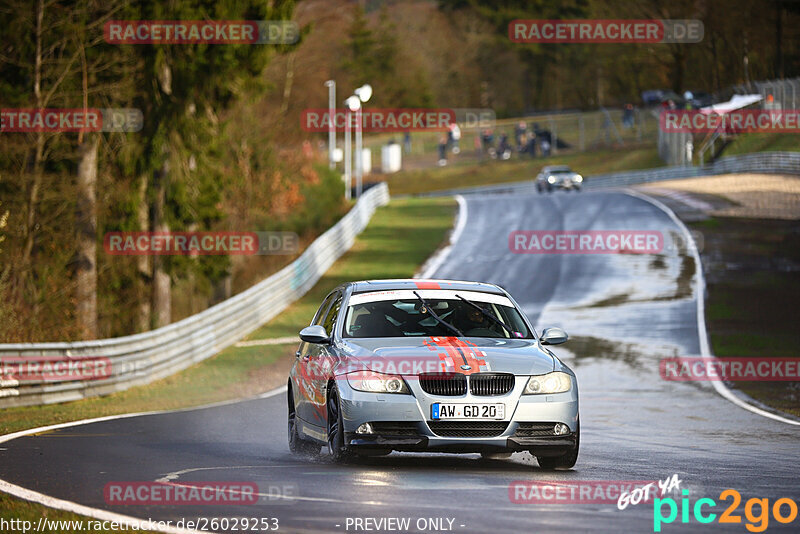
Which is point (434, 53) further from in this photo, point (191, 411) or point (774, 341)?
point (191, 411)

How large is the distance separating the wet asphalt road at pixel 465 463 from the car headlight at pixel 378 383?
0.61 meters

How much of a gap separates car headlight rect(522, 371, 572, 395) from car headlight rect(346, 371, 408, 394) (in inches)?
37.4

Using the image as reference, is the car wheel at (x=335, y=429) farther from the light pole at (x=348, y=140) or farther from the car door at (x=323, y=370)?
the light pole at (x=348, y=140)

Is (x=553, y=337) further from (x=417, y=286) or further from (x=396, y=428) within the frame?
(x=396, y=428)

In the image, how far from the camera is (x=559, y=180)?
Result: 6588 centimetres

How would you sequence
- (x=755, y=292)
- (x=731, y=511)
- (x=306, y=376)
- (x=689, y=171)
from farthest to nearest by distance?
(x=689, y=171)
(x=755, y=292)
(x=306, y=376)
(x=731, y=511)

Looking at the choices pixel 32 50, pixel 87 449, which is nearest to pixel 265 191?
pixel 32 50

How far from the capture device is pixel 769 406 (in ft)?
61.7

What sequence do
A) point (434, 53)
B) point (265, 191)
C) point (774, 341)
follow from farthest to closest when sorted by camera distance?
point (434, 53), point (265, 191), point (774, 341)

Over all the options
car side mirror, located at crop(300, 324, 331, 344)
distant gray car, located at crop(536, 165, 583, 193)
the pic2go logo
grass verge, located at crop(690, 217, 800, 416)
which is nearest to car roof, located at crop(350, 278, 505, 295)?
car side mirror, located at crop(300, 324, 331, 344)

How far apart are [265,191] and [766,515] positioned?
55492 mm

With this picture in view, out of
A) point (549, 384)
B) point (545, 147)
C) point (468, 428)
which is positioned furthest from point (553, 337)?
point (545, 147)

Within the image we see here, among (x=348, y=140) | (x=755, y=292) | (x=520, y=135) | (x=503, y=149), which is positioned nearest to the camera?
(x=755, y=292)

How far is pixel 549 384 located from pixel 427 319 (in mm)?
Answer: 1498
